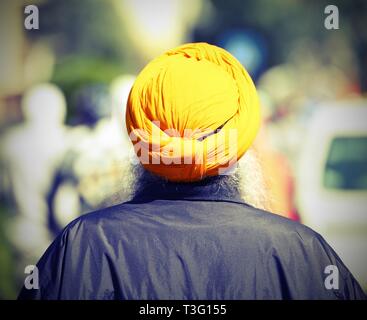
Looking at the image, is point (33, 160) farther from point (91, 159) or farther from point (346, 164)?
point (346, 164)

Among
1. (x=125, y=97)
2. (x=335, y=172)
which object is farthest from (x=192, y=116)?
(x=335, y=172)

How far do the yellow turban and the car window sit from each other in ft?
11.0

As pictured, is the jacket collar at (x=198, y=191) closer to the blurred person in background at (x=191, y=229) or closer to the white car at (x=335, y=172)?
the blurred person in background at (x=191, y=229)

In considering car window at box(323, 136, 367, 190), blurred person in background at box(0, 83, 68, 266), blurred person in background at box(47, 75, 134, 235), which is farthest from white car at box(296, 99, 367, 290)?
blurred person in background at box(0, 83, 68, 266)

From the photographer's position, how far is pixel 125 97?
4.75m

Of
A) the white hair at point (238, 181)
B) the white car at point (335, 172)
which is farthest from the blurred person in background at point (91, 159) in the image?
the white hair at point (238, 181)

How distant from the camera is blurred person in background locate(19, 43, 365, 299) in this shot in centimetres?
139

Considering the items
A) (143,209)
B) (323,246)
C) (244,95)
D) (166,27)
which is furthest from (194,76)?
(166,27)

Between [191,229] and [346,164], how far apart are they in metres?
3.54

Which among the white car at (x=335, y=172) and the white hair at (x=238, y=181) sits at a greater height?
the white hair at (x=238, y=181)

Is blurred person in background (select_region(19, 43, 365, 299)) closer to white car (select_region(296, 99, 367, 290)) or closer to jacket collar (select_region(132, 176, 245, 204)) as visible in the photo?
jacket collar (select_region(132, 176, 245, 204))

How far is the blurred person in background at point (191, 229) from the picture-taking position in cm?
139

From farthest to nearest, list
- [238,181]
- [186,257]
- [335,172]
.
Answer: [335,172], [238,181], [186,257]

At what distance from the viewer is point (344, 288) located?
1.50 m
